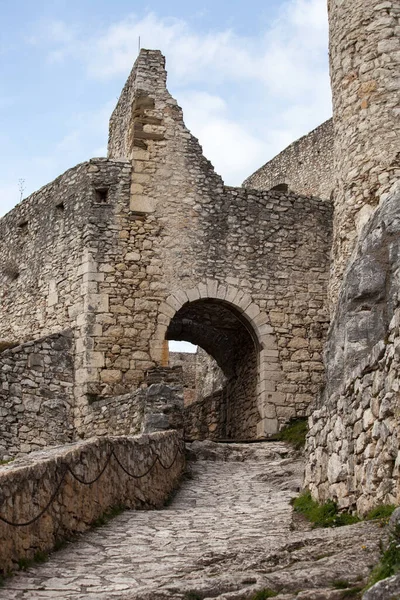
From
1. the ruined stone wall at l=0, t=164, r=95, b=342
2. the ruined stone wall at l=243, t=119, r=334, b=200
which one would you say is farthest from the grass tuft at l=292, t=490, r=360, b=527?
the ruined stone wall at l=243, t=119, r=334, b=200

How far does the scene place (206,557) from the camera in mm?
5629

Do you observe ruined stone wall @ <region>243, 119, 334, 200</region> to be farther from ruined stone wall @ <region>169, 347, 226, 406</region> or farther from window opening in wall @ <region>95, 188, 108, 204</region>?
window opening in wall @ <region>95, 188, 108, 204</region>

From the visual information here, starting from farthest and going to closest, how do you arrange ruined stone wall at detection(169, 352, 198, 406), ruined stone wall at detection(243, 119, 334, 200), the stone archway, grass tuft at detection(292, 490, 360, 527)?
ruined stone wall at detection(169, 352, 198, 406) < ruined stone wall at detection(243, 119, 334, 200) < the stone archway < grass tuft at detection(292, 490, 360, 527)

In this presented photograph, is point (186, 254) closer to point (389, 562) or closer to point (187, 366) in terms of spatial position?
point (389, 562)

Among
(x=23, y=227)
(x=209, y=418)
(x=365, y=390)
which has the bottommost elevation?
(x=209, y=418)

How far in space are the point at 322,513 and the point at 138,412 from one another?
235 inches

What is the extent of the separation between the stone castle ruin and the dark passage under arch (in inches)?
2.7

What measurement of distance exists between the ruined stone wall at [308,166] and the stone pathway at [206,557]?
14132 mm

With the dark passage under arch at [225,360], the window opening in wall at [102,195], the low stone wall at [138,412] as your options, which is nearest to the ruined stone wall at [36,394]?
the low stone wall at [138,412]

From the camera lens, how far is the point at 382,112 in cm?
1343

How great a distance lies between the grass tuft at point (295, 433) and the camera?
12711mm

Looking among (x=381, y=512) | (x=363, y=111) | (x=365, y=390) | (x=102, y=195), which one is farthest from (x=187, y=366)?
(x=381, y=512)

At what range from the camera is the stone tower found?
1328 cm

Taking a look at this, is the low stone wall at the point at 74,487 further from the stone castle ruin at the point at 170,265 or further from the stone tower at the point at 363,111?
the stone tower at the point at 363,111
